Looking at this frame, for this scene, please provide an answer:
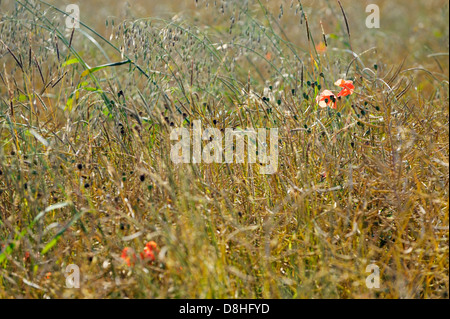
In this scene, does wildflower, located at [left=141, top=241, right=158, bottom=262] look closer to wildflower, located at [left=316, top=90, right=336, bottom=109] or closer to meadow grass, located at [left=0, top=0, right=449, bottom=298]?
meadow grass, located at [left=0, top=0, right=449, bottom=298]

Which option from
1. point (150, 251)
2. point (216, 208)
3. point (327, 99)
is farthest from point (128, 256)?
point (327, 99)

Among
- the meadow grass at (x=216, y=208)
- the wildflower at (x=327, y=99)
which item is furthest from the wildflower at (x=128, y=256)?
the wildflower at (x=327, y=99)

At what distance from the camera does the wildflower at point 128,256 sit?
4.83ft

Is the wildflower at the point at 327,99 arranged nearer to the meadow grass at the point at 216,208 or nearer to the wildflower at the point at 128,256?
the meadow grass at the point at 216,208

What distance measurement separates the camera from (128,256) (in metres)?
1.51

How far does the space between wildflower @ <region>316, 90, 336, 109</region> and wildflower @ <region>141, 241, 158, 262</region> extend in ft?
2.76

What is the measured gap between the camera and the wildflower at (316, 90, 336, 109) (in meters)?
1.99

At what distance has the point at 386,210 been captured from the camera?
5.96ft

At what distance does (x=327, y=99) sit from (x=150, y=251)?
0.91 meters

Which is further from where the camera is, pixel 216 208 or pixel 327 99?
pixel 327 99

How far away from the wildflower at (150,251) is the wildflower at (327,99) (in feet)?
2.76

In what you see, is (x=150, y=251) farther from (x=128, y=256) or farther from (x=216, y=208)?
(x=216, y=208)

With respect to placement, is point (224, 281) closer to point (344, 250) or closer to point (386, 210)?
point (344, 250)
